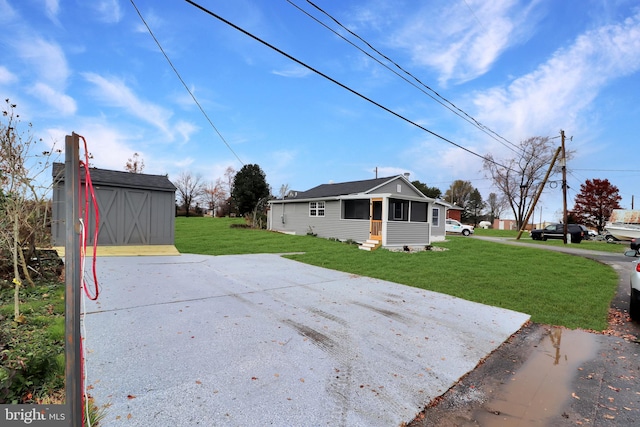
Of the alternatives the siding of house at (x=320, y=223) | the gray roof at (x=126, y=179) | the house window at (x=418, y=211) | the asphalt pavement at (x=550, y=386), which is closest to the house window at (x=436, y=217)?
the house window at (x=418, y=211)

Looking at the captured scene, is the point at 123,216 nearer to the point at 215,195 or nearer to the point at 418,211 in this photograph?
the point at 418,211

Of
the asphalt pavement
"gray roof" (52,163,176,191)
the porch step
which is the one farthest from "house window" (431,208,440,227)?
the asphalt pavement

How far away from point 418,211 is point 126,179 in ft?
48.2

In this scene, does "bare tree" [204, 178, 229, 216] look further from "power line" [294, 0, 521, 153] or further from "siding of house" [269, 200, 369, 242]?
"power line" [294, 0, 521, 153]

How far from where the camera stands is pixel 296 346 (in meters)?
3.52

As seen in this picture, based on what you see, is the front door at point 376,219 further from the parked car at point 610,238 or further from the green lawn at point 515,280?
the parked car at point 610,238

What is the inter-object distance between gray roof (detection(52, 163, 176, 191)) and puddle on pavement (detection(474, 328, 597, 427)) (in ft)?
42.2

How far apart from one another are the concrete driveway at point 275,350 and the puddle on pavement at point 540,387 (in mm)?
422

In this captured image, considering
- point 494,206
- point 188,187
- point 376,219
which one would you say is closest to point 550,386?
point 376,219

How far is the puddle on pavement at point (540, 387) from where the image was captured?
2.48 metres

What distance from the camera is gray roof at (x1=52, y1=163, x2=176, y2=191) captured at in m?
11.4

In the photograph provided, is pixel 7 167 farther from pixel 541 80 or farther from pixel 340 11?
pixel 541 80

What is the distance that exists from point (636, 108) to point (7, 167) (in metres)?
18.3

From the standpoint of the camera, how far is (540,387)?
2.99 meters
